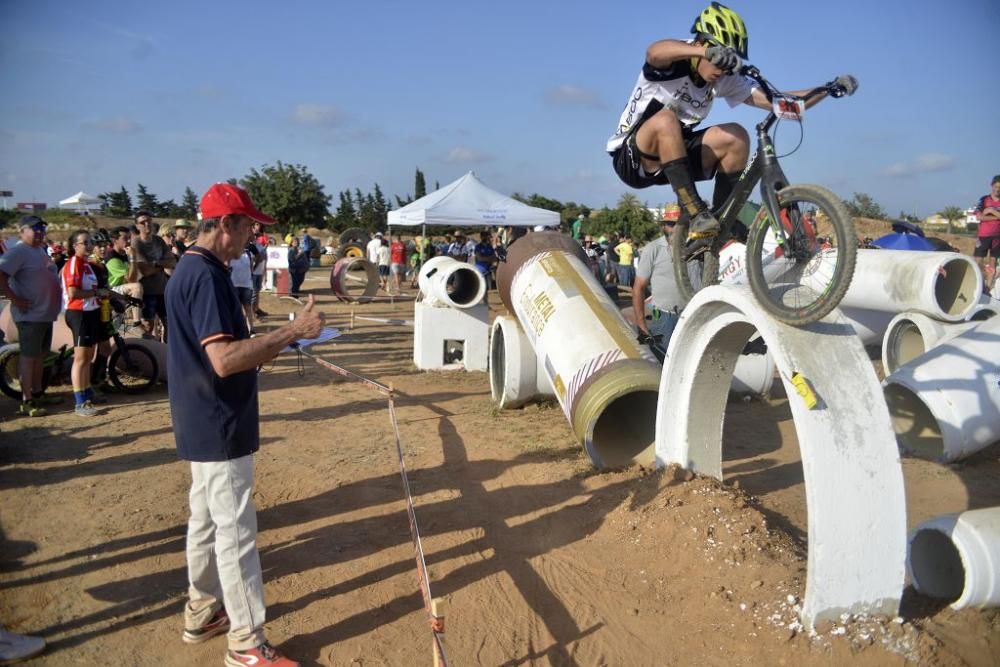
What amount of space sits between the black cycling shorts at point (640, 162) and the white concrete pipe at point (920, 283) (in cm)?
436

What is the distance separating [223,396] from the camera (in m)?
3.44

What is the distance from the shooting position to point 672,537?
4.66m

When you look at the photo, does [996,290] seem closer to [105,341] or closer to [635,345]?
[635,345]

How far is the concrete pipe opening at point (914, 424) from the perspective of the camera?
7.24 m

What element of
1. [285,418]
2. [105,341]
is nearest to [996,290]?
[285,418]

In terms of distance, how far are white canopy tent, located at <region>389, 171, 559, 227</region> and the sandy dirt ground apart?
15.0 m

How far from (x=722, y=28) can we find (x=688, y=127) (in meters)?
0.86

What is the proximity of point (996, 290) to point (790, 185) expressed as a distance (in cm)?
941

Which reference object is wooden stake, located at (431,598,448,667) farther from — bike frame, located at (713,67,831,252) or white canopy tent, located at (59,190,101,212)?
white canopy tent, located at (59,190,101,212)

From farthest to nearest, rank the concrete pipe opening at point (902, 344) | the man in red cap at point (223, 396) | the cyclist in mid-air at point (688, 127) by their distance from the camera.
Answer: the concrete pipe opening at point (902, 344) < the cyclist in mid-air at point (688, 127) < the man in red cap at point (223, 396)

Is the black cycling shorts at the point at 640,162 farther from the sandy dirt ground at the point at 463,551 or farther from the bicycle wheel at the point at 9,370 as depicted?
the bicycle wheel at the point at 9,370

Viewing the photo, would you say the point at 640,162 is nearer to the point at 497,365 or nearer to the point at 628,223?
the point at 497,365

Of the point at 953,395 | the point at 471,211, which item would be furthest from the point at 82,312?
the point at 471,211

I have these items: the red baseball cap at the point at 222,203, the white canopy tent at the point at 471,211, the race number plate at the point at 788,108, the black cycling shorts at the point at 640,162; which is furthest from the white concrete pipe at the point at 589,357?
the white canopy tent at the point at 471,211
